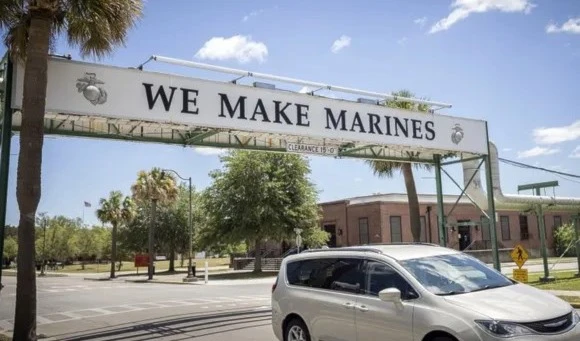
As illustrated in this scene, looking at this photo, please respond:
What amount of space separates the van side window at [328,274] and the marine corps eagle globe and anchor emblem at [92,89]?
6.44 m

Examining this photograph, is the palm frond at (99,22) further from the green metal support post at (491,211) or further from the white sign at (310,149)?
the green metal support post at (491,211)

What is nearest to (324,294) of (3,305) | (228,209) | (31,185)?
(31,185)

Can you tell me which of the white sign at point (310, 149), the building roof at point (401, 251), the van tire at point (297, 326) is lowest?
the van tire at point (297, 326)

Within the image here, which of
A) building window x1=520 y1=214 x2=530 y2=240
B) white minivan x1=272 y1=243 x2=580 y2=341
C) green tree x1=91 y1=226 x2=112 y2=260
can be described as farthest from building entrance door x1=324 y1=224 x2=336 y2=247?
green tree x1=91 y1=226 x2=112 y2=260

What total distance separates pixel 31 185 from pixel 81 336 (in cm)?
401

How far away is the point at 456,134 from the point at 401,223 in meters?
34.4

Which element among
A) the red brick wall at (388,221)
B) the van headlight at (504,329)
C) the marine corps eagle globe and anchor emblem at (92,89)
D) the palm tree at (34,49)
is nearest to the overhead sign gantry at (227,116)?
the marine corps eagle globe and anchor emblem at (92,89)

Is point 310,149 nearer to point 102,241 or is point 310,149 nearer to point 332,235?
point 332,235

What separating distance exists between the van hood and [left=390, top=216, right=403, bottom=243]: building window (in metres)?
45.1

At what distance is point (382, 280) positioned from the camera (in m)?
6.88

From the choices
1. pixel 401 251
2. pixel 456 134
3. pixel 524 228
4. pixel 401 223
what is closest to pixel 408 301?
pixel 401 251

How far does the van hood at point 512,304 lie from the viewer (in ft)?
18.4

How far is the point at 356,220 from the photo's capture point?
52.3 m

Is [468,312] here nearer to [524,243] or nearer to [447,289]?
[447,289]
